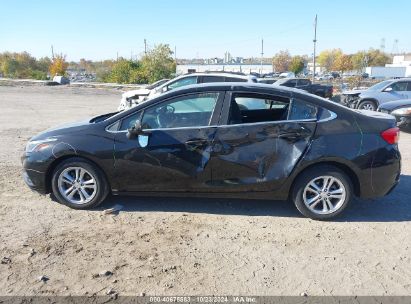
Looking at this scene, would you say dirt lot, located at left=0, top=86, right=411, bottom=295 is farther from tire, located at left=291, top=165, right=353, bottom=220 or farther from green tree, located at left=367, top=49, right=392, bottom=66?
green tree, located at left=367, top=49, right=392, bottom=66

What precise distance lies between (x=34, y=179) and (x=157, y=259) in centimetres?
215

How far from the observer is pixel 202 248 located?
3.79 metres

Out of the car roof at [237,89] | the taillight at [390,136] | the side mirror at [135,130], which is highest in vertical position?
the car roof at [237,89]

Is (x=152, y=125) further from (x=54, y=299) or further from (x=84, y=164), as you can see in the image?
(x=54, y=299)

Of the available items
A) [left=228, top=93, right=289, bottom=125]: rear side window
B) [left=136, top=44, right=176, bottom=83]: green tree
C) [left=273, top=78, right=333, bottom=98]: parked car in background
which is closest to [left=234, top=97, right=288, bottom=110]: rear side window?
[left=228, top=93, right=289, bottom=125]: rear side window

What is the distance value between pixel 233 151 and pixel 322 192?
1.17 m

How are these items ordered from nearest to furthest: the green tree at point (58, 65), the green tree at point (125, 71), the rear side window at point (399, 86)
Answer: the rear side window at point (399, 86) → the green tree at point (125, 71) → the green tree at point (58, 65)

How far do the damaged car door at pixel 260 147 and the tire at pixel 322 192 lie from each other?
24 cm

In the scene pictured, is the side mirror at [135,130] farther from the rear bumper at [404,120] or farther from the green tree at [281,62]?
the green tree at [281,62]

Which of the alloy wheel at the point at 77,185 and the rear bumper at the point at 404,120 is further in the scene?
the rear bumper at the point at 404,120

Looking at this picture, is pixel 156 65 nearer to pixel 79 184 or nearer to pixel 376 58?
pixel 79 184

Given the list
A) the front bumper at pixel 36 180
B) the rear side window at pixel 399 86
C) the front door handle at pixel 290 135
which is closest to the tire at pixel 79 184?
the front bumper at pixel 36 180

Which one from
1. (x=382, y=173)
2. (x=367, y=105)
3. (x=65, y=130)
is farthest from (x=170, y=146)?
(x=367, y=105)

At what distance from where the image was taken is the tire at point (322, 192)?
4387 mm
